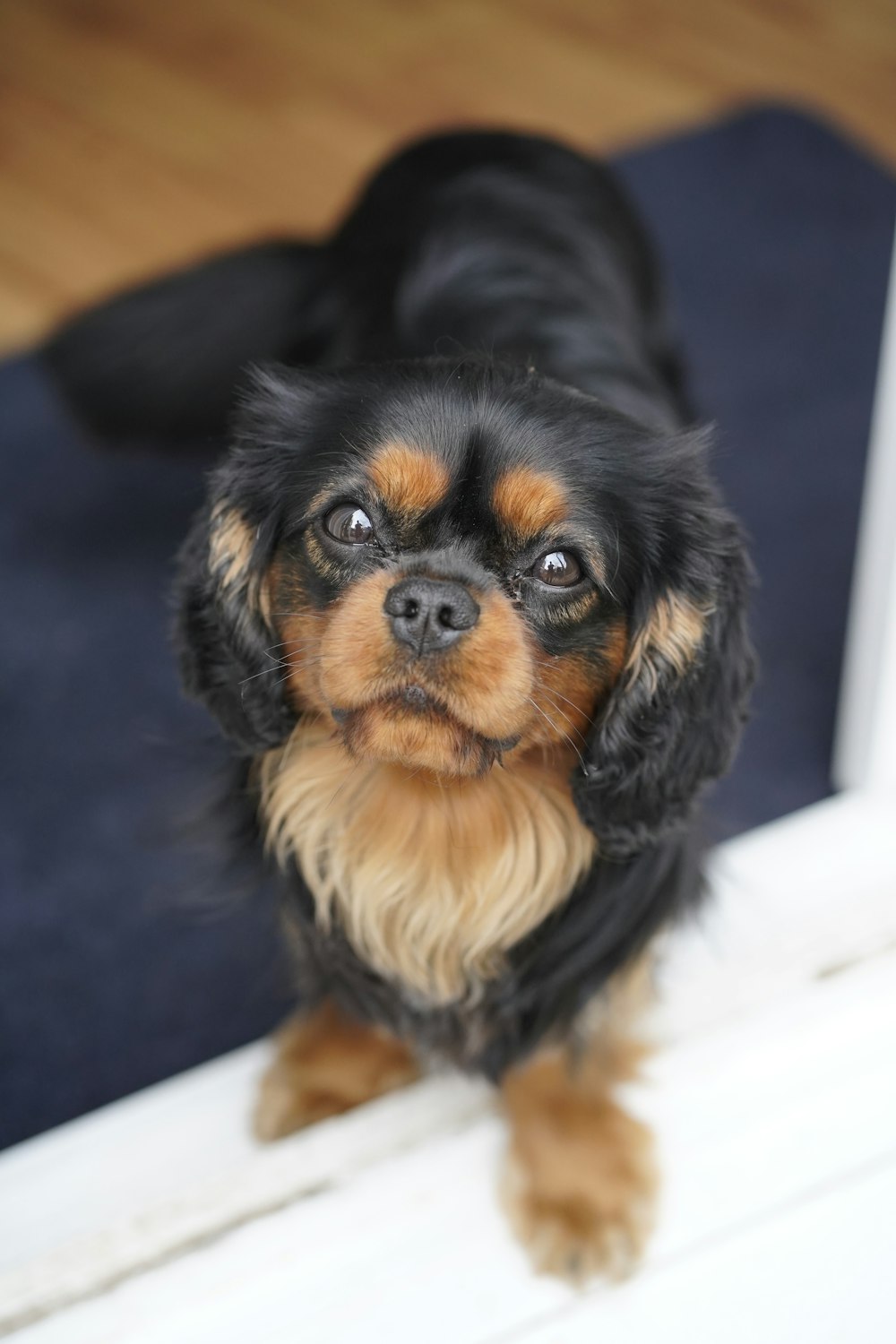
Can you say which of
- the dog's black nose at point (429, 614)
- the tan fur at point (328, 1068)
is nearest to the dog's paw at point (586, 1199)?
the tan fur at point (328, 1068)

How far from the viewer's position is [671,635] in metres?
1.28

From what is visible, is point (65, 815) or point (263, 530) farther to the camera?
→ point (65, 815)

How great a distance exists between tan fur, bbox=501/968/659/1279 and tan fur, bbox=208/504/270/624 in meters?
0.57

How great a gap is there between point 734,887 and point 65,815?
3.25ft

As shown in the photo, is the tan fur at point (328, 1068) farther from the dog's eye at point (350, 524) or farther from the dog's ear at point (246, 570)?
the dog's eye at point (350, 524)

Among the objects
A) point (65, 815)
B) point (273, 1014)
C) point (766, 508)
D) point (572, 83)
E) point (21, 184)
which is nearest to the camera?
point (273, 1014)

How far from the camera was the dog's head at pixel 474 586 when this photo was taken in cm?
119

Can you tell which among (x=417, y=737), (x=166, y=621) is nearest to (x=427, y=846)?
(x=417, y=737)

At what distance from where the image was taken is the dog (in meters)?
1.21

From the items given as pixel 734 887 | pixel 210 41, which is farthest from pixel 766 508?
pixel 210 41

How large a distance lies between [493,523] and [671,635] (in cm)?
20

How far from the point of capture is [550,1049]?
59.7 inches

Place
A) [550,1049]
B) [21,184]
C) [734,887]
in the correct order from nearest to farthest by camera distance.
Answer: [550,1049] < [734,887] < [21,184]

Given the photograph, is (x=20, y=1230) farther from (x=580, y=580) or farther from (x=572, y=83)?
(x=572, y=83)
